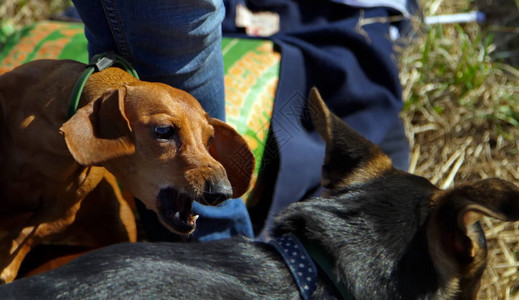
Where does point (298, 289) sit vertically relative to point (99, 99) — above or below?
below

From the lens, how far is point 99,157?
2111mm

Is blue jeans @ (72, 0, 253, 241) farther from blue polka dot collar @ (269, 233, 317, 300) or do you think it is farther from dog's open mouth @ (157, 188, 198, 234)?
blue polka dot collar @ (269, 233, 317, 300)

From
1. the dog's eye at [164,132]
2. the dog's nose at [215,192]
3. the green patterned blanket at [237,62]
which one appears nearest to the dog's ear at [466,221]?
the dog's nose at [215,192]

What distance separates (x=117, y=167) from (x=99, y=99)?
0.82 ft

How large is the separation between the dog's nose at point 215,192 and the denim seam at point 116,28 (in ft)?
2.67

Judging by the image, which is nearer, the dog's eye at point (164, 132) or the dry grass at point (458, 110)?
the dog's eye at point (164, 132)

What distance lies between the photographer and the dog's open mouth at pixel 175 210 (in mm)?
2174

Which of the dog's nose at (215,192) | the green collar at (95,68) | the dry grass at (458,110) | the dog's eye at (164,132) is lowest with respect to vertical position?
the dry grass at (458,110)

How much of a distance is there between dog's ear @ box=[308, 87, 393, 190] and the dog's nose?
0.42 metres

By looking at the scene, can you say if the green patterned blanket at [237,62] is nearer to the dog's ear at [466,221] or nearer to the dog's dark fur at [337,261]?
the dog's dark fur at [337,261]

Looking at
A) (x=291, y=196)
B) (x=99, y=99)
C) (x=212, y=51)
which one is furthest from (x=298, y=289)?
(x=291, y=196)

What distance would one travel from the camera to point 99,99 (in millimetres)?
2184

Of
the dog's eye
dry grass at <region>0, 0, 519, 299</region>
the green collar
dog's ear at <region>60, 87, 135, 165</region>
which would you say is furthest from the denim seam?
dry grass at <region>0, 0, 519, 299</region>

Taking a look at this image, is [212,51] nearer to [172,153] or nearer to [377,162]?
[172,153]
